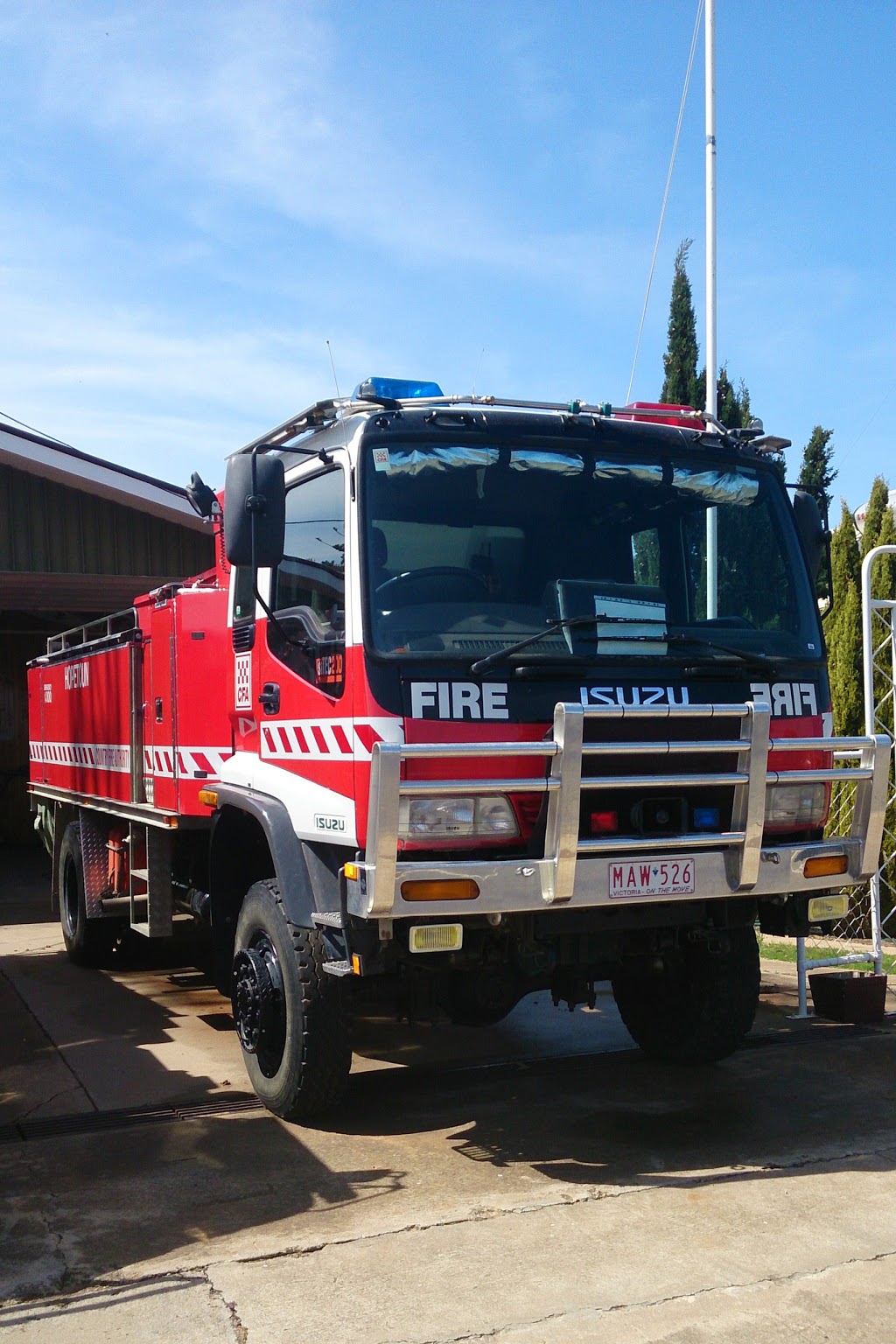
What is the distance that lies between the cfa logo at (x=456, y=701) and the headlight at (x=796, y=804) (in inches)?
46.3

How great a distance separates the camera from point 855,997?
7.00 metres

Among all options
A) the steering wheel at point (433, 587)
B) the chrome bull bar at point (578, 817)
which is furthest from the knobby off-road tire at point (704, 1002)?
the steering wheel at point (433, 587)

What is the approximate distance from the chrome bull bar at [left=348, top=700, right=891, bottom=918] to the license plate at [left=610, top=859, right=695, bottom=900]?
50mm

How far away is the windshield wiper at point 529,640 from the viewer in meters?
4.63

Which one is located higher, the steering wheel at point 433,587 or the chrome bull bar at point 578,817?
the steering wheel at point 433,587

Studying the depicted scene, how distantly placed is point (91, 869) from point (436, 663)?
16.4 ft

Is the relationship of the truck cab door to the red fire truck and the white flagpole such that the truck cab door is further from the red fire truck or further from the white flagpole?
the white flagpole

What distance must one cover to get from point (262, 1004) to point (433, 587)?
6.33 ft

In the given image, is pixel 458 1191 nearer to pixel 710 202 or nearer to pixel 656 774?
pixel 656 774

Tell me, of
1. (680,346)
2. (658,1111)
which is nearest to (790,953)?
(658,1111)

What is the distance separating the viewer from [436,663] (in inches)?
184

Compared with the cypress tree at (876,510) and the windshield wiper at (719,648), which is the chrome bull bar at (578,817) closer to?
the windshield wiper at (719,648)

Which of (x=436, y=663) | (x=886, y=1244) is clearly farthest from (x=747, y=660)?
(x=886, y=1244)

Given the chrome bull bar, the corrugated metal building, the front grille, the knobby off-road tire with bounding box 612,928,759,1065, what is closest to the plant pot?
the knobby off-road tire with bounding box 612,928,759,1065
